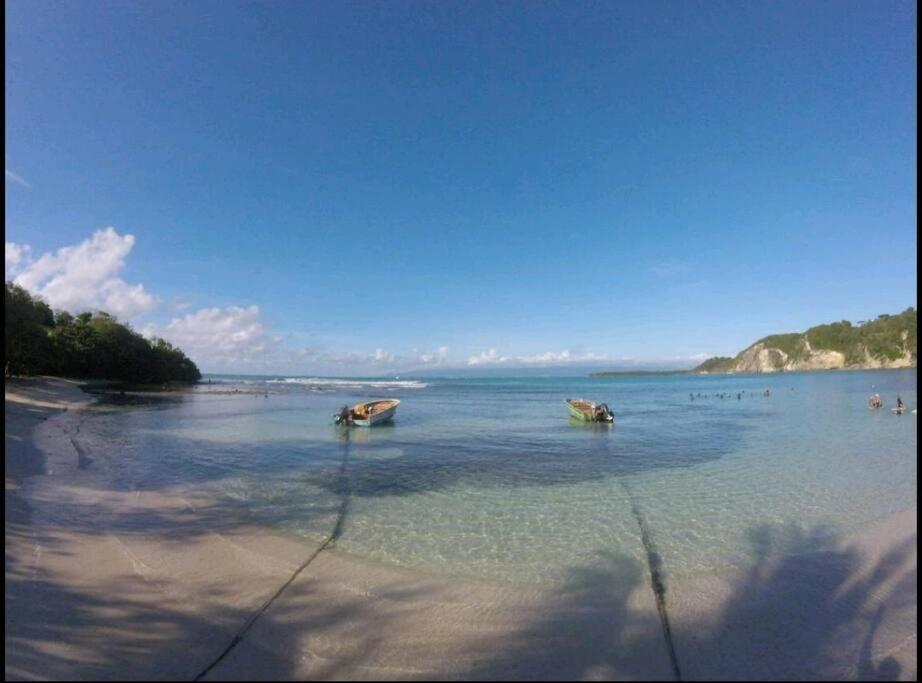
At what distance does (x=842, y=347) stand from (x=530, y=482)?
18906 cm

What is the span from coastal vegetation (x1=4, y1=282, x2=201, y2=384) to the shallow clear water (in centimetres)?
2220

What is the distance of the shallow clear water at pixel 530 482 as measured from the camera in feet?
25.8

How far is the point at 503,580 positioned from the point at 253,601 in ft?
11.4

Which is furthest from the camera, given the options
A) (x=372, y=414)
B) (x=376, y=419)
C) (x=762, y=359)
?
(x=762, y=359)

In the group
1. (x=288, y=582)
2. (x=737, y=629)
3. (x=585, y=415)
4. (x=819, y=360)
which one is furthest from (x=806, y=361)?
(x=288, y=582)

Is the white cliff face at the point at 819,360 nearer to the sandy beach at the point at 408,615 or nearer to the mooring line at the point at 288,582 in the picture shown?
the sandy beach at the point at 408,615

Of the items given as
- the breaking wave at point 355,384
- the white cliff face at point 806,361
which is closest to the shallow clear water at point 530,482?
the breaking wave at point 355,384

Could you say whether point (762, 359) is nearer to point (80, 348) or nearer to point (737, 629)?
point (737, 629)

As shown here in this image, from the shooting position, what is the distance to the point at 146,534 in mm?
8070

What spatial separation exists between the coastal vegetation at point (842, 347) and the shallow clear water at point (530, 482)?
144m

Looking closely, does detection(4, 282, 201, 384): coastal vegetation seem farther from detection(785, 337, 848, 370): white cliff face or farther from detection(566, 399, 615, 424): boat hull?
detection(785, 337, 848, 370): white cliff face

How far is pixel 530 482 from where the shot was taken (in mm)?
12648

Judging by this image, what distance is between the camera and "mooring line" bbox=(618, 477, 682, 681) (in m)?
4.54

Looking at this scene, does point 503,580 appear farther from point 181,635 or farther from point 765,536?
point 765,536
